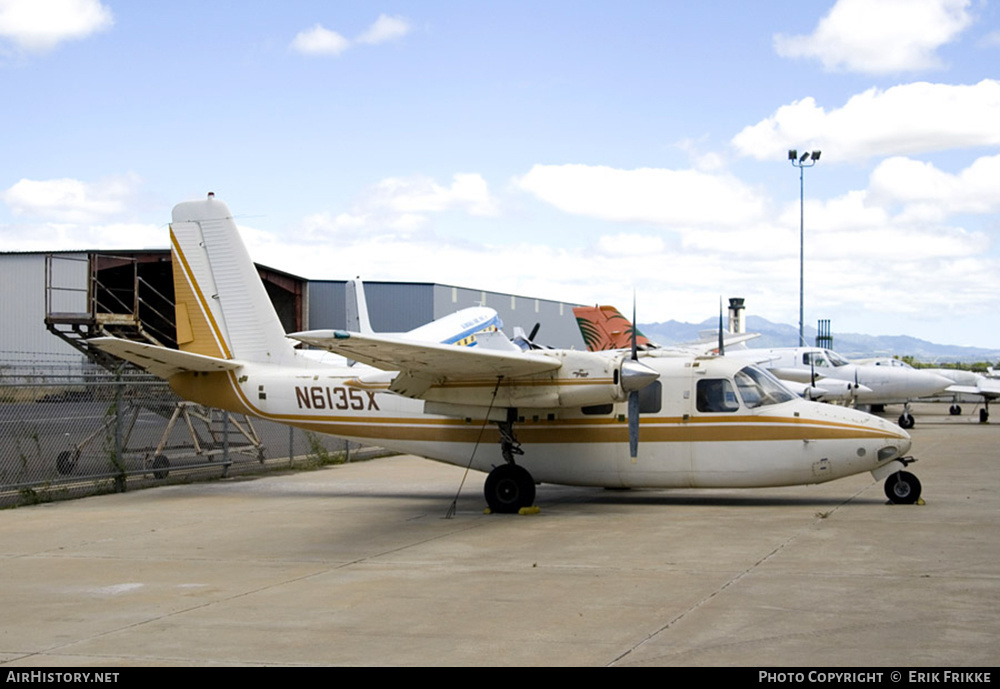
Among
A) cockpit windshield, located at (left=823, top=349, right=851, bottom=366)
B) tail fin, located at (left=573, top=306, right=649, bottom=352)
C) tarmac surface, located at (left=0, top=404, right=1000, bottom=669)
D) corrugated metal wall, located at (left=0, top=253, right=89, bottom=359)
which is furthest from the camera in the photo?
corrugated metal wall, located at (left=0, top=253, right=89, bottom=359)

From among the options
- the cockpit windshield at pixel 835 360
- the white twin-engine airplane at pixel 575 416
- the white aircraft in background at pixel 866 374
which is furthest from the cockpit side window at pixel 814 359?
the white twin-engine airplane at pixel 575 416

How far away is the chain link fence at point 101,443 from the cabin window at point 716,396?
10292 mm

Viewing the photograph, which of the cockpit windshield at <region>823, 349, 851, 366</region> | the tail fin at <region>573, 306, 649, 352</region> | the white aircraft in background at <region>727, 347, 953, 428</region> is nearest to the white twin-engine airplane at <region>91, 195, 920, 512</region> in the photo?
the tail fin at <region>573, 306, 649, 352</region>

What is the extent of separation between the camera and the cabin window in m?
14.9

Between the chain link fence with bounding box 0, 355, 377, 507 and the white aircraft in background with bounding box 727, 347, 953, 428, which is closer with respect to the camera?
the chain link fence with bounding box 0, 355, 377, 507

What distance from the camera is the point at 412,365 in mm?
14008

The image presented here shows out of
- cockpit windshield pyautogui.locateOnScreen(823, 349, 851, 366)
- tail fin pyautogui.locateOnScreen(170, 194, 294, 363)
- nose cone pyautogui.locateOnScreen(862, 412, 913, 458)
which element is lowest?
nose cone pyautogui.locateOnScreen(862, 412, 913, 458)

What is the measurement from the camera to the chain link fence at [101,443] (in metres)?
17.0

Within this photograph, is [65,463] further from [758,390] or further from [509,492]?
[758,390]

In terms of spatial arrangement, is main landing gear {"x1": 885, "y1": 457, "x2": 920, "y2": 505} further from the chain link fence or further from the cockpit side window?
the cockpit side window

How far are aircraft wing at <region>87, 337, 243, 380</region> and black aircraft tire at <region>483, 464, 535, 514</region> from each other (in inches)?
209

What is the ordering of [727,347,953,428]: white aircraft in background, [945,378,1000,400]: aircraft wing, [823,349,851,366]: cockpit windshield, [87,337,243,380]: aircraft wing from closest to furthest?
[87,337,243,380]: aircraft wing < [727,347,953,428]: white aircraft in background < [823,349,851,366]: cockpit windshield < [945,378,1000,400]: aircraft wing

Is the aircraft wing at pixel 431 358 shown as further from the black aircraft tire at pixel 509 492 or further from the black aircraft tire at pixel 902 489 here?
the black aircraft tire at pixel 902 489

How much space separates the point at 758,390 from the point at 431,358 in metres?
5.09
